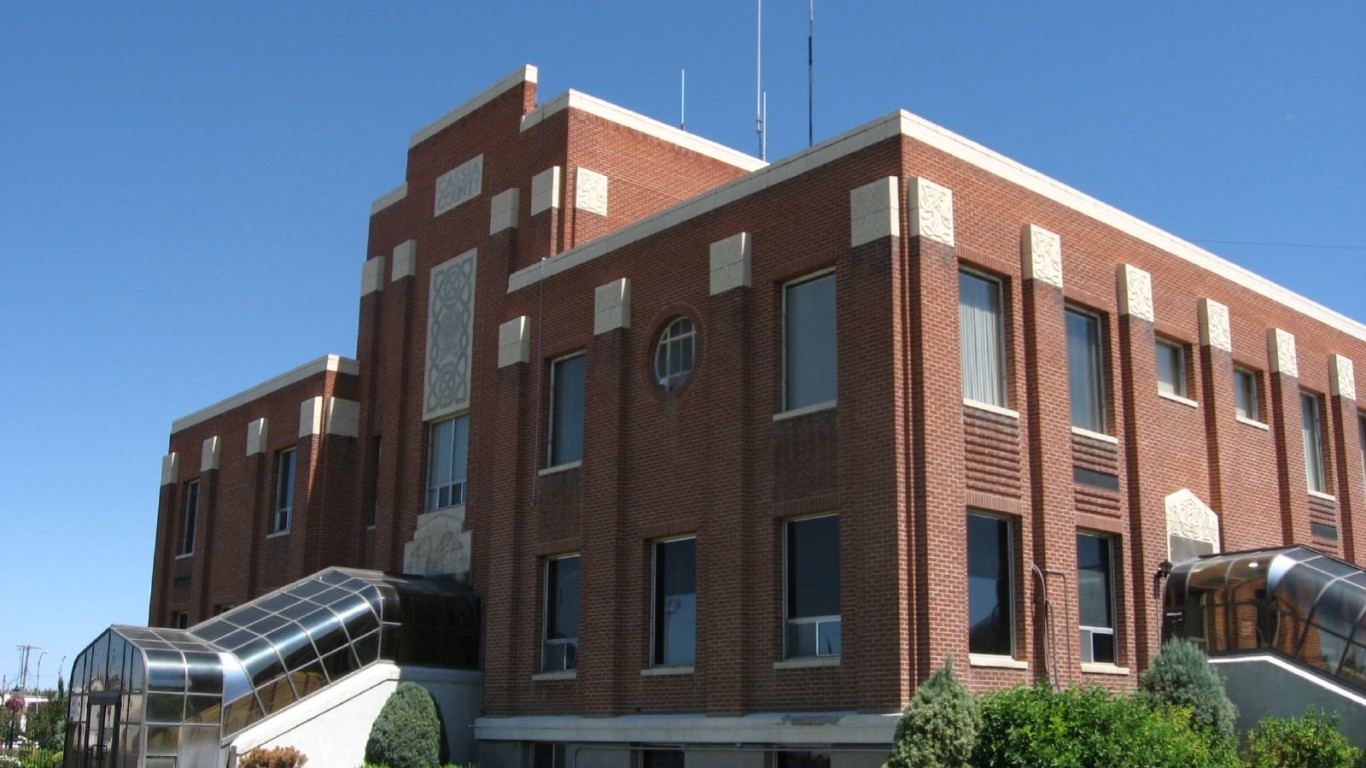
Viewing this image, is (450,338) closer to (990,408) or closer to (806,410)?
(806,410)

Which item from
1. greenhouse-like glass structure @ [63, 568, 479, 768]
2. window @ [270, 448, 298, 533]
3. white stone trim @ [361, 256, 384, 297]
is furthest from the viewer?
window @ [270, 448, 298, 533]

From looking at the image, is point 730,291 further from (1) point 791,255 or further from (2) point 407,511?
(2) point 407,511

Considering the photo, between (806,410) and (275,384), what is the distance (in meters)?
20.8

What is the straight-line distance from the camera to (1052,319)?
23.6m

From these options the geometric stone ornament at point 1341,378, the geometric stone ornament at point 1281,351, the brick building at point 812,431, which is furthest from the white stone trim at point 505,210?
the geometric stone ornament at point 1341,378

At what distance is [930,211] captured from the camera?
21.8m

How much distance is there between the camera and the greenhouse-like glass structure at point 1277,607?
22203mm

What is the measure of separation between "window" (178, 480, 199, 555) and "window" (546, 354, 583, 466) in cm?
1823

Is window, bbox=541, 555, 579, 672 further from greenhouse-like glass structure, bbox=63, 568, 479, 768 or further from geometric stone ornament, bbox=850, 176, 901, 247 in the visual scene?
geometric stone ornament, bbox=850, 176, 901, 247

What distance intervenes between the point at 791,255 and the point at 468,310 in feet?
37.6

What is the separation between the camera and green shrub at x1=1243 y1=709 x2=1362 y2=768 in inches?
770

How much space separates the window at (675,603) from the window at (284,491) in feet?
49.1

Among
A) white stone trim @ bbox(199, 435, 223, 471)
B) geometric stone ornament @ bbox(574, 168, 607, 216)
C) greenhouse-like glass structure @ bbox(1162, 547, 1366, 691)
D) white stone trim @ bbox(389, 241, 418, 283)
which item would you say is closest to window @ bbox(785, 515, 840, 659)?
greenhouse-like glass structure @ bbox(1162, 547, 1366, 691)

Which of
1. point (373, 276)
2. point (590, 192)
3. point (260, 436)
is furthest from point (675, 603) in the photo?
point (260, 436)
